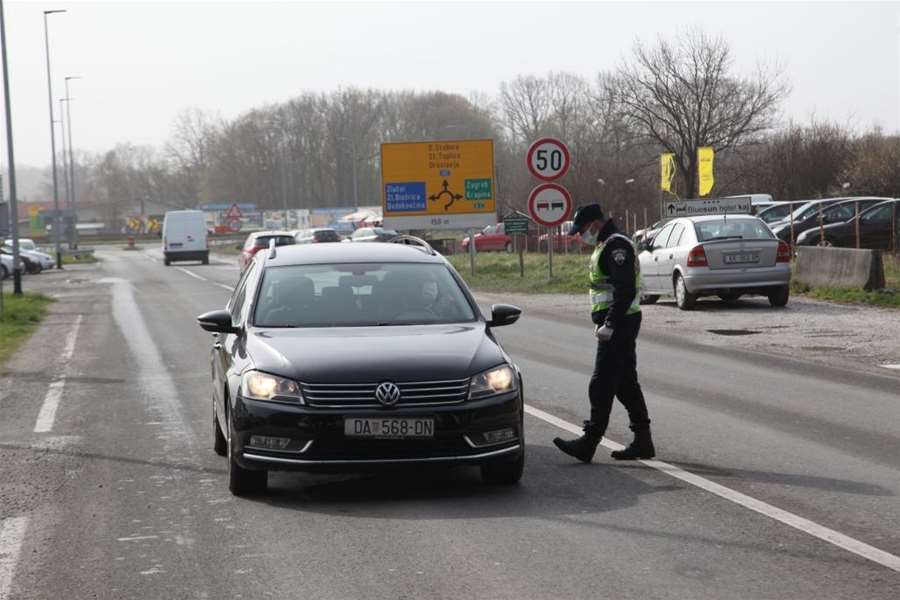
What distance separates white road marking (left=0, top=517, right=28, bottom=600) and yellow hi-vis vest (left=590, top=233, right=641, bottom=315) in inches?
150

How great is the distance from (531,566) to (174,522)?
7.01ft

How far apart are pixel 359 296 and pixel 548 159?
1997 centimetres

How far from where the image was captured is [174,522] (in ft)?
24.3

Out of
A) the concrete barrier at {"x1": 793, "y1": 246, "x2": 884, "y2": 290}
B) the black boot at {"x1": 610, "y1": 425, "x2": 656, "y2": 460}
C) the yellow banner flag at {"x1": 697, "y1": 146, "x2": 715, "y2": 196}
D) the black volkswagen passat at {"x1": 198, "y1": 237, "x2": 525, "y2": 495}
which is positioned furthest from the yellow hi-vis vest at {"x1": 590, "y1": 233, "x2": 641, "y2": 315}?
the yellow banner flag at {"x1": 697, "y1": 146, "x2": 715, "y2": 196}

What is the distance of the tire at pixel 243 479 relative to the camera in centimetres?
803

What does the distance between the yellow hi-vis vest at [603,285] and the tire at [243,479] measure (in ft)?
8.20

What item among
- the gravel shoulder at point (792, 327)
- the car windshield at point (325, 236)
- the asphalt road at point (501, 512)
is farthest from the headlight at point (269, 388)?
the car windshield at point (325, 236)

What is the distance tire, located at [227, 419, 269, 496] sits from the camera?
8.03 m

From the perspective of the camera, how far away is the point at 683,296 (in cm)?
2341

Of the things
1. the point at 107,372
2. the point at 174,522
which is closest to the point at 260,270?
the point at 174,522

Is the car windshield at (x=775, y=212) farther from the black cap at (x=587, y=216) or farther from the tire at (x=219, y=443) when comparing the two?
the tire at (x=219, y=443)

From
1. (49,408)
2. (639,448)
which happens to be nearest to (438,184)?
(49,408)

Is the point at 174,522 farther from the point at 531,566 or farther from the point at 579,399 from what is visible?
the point at 579,399

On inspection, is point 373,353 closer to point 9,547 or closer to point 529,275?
point 9,547
